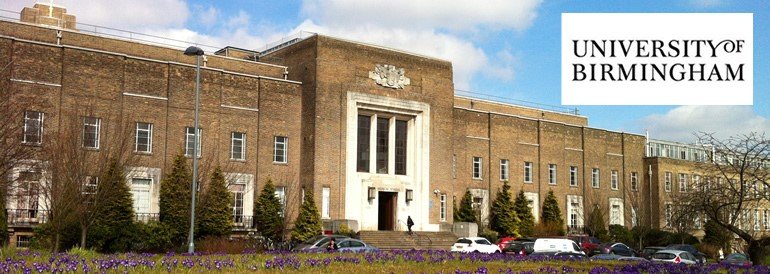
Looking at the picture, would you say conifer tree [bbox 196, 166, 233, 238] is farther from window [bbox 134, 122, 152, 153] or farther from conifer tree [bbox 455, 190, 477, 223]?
conifer tree [bbox 455, 190, 477, 223]

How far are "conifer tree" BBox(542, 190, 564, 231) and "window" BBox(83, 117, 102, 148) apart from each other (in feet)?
107

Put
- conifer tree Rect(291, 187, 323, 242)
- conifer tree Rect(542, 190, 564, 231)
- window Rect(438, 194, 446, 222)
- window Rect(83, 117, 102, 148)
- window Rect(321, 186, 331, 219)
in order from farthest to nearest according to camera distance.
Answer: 1. conifer tree Rect(542, 190, 564, 231)
2. window Rect(438, 194, 446, 222)
3. window Rect(321, 186, 331, 219)
4. conifer tree Rect(291, 187, 323, 242)
5. window Rect(83, 117, 102, 148)

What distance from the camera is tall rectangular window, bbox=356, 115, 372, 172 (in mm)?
48250

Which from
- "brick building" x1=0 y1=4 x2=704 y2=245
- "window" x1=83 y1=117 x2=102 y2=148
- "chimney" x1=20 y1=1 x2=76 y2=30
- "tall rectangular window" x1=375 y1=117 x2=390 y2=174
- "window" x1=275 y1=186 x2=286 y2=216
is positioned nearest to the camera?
"window" x1=83 y1=117 x2=102 y2=148

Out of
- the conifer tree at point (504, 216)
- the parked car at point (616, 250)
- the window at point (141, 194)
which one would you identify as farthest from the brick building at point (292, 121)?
the parked car at point (616, 250)

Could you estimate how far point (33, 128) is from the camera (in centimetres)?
3538

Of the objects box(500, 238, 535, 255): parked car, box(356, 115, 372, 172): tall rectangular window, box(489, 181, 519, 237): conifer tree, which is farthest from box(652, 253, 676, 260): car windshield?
box(489, 181, 519, 237): conifer tree

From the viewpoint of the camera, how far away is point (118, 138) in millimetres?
36812

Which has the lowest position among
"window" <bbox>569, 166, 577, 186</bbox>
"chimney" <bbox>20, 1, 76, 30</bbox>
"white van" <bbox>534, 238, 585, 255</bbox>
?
"white van" <bbox>534, 238, 585, 255</bbox>

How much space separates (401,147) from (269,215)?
1070cm

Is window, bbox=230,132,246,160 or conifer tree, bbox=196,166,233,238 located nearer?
conifer tree, bbox=196,166,233,238

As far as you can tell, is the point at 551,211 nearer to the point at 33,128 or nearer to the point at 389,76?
the point at 389,76

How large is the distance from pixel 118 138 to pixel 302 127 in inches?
486

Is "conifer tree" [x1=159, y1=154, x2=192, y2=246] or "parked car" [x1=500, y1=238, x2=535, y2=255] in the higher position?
"conifer tree" [x1=159, y1=154, x2=192, y2=246]
